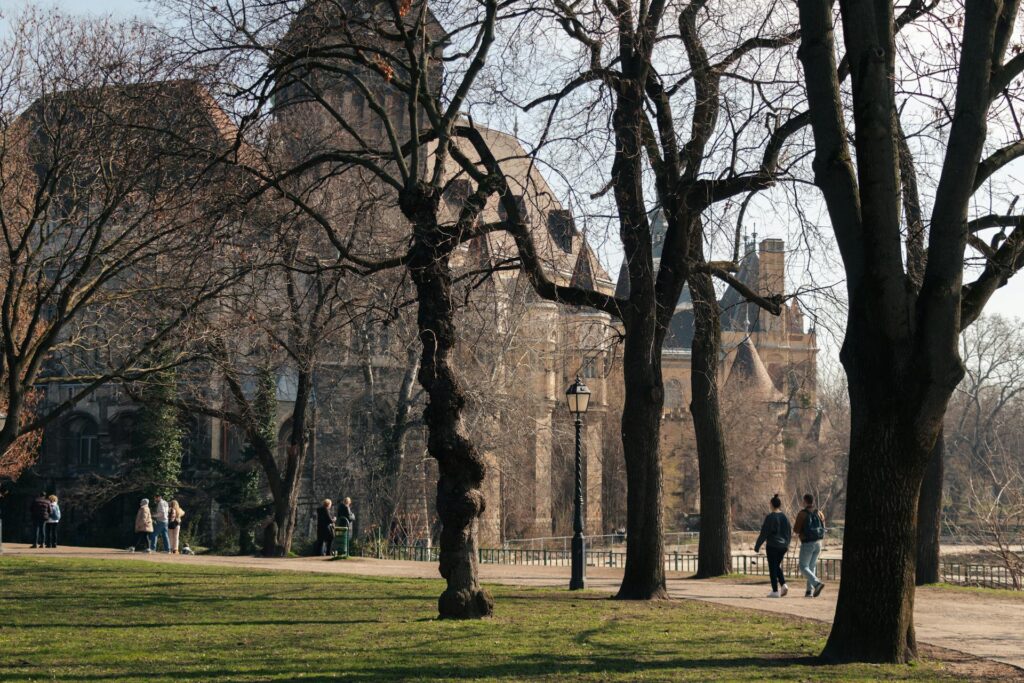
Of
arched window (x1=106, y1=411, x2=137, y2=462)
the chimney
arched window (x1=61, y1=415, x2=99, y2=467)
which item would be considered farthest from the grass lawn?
arched window (x1=61, y1=415, x2=99, y2=467)

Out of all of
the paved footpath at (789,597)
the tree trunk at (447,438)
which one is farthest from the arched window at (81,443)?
the tree trunk at (447,438)

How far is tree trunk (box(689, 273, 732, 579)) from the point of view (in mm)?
22906

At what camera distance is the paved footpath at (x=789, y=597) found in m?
14.5

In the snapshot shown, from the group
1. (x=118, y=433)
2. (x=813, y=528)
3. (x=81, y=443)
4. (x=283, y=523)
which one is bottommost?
(x=283, y=523)

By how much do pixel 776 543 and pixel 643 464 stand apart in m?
3.80

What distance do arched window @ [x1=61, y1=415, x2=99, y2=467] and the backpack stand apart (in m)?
42.6

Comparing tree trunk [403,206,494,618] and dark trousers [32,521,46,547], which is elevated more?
tree trunk [403,206,494,618]

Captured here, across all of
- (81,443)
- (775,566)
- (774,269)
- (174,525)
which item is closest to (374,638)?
(775,566)

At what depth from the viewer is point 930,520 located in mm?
21812

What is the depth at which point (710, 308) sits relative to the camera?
839 inches

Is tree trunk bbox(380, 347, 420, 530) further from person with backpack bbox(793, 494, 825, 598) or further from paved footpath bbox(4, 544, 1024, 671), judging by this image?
person with backpack bbox(793, 494, 825, 598)

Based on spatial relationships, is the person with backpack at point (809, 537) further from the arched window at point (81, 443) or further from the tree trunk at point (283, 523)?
the arched window at point (81, 443)

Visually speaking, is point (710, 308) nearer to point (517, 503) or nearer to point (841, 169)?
point (841, 169)

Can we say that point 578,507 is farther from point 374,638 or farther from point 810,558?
point 374,638
